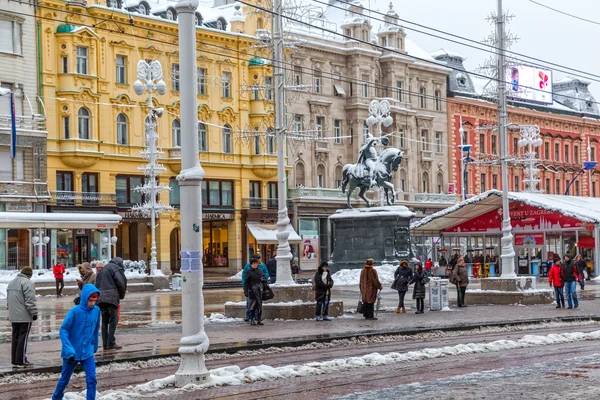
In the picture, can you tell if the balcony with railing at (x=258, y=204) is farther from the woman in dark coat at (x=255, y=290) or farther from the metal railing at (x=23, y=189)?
the woman in dark coat at (x=255, y=290)

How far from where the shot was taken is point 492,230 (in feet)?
182

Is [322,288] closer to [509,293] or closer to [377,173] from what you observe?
→ [509,293]

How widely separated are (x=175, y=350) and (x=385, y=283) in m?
25.3

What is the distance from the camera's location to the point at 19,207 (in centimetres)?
5372

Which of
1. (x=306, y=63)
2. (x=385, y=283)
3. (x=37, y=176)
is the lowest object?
(x=385, y=283)

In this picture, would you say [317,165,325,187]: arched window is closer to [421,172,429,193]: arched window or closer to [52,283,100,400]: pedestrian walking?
[421,172,429,193]: arched window

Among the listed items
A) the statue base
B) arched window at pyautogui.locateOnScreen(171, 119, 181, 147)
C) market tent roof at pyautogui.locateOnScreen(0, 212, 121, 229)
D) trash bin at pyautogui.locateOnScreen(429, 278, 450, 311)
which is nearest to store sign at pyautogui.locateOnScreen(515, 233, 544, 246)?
the statue base

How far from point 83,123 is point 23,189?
5562 millimetres

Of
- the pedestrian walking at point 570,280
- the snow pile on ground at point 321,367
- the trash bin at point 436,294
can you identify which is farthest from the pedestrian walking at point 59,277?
the snow pile on ground at point 321,367

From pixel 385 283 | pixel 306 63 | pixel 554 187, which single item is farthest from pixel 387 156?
pixel 554 187

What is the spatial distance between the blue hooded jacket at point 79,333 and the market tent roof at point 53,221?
3523 centimetres

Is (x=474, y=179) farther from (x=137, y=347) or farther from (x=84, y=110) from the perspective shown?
(x=137, y=347)

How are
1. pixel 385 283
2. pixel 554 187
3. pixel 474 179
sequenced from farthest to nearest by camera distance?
1. pixel 554 187
2. pixel 474 179
3. pixel 385 283

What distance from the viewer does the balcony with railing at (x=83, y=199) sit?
2201 inches
